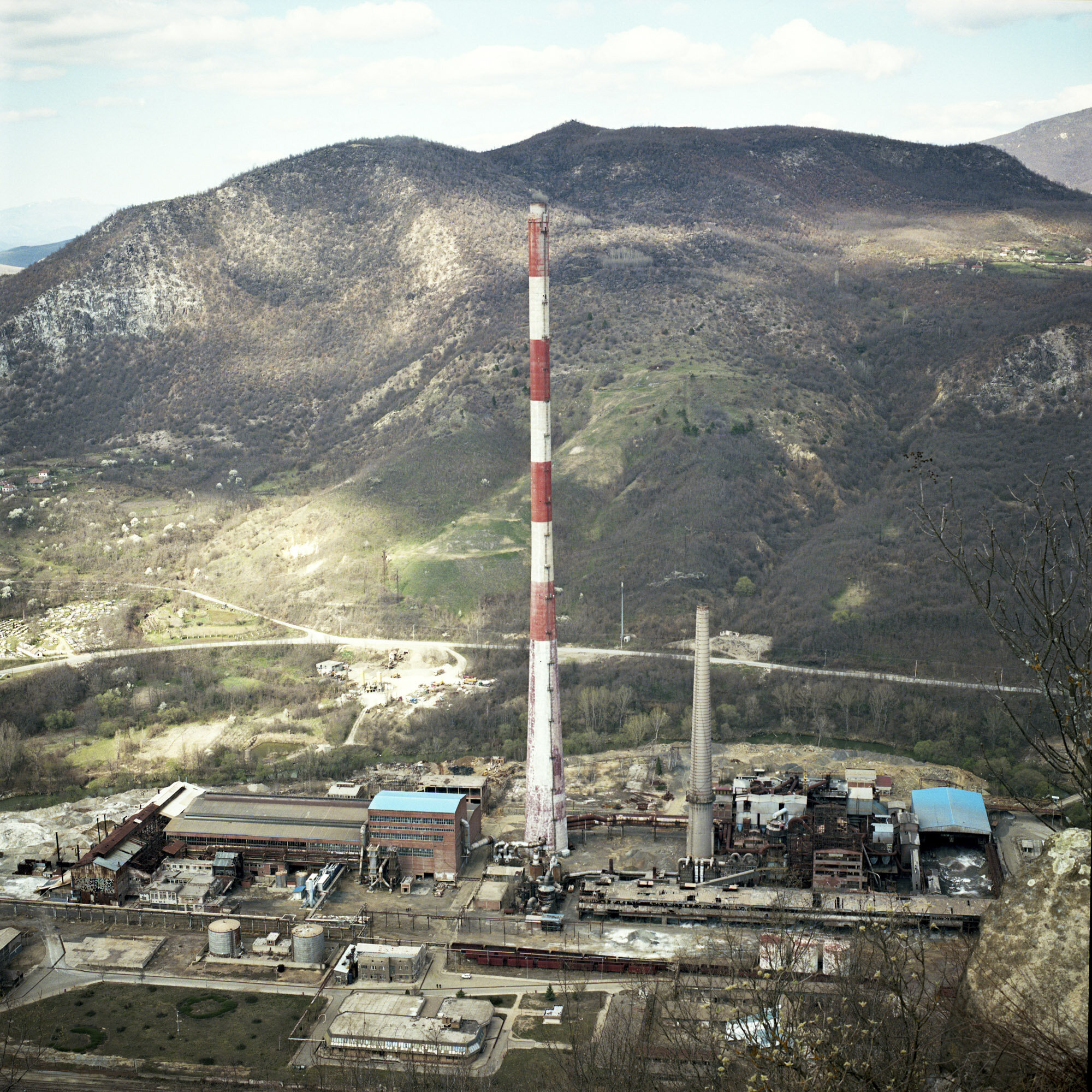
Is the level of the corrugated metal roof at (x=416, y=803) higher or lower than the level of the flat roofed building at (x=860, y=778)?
higher

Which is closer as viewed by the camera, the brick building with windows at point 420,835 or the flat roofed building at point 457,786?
the brick building with windows at point 420,835

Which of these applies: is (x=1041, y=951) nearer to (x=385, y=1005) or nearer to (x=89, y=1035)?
(x=385, y=1005)

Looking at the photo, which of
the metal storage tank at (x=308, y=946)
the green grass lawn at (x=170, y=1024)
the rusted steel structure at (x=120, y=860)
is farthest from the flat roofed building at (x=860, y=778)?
the rusted steel structure at (x=120, y=860)

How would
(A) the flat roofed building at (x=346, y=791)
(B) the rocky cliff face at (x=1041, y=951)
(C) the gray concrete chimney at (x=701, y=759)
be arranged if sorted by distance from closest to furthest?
(B) the rocky cliff face at (x=1041, y=951)
(C) the gray concrete chimney at (x=701, y=759)
(A) the flat roofed building at (x=346, y=791)

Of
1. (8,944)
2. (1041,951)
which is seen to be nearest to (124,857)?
(8,944)

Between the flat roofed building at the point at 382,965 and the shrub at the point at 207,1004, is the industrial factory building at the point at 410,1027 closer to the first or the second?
the flat roofed building at the point at 382,965

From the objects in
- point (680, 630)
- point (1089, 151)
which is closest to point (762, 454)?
point (680, 630)
